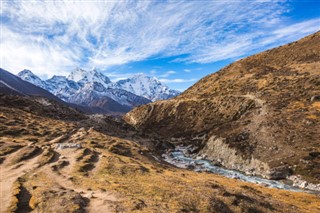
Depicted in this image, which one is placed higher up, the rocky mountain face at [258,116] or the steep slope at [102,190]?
the rocky mountain face at [258,116]

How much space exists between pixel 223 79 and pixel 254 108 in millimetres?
65179

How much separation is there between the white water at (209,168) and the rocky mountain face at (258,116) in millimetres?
3000

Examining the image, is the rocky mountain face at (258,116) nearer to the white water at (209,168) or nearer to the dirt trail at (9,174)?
the white water at (209,168)

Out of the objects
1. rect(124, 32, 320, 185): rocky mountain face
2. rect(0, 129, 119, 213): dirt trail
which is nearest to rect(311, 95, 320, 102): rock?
rect(124, 32, 320, 185): rocky mountain face

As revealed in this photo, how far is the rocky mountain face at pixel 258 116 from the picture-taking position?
68912mm

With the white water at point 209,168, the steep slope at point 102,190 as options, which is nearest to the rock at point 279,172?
the white water at point 209,168

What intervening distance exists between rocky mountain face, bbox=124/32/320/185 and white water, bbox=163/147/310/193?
9.84 ft

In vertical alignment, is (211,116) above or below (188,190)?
above

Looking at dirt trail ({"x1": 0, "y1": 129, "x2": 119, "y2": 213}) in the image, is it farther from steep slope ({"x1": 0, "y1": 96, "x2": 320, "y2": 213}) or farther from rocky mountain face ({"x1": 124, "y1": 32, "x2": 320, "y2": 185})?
rocky mountain face ({"x1": 124, "y1": 32, "x2": 320, "y2": 185})

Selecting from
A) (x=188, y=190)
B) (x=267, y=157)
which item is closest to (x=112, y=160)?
(x=188, y=190)

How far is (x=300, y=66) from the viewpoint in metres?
136

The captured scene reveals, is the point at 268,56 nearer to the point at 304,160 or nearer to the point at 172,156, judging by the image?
the point at 172,156

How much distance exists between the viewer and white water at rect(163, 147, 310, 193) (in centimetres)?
5791

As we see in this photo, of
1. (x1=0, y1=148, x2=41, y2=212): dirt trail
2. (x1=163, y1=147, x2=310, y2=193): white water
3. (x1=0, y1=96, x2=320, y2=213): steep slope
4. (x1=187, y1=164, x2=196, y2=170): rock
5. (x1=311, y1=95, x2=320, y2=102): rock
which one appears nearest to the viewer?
(x1=0, y1=96, x2=320, y2=213): steep slope
